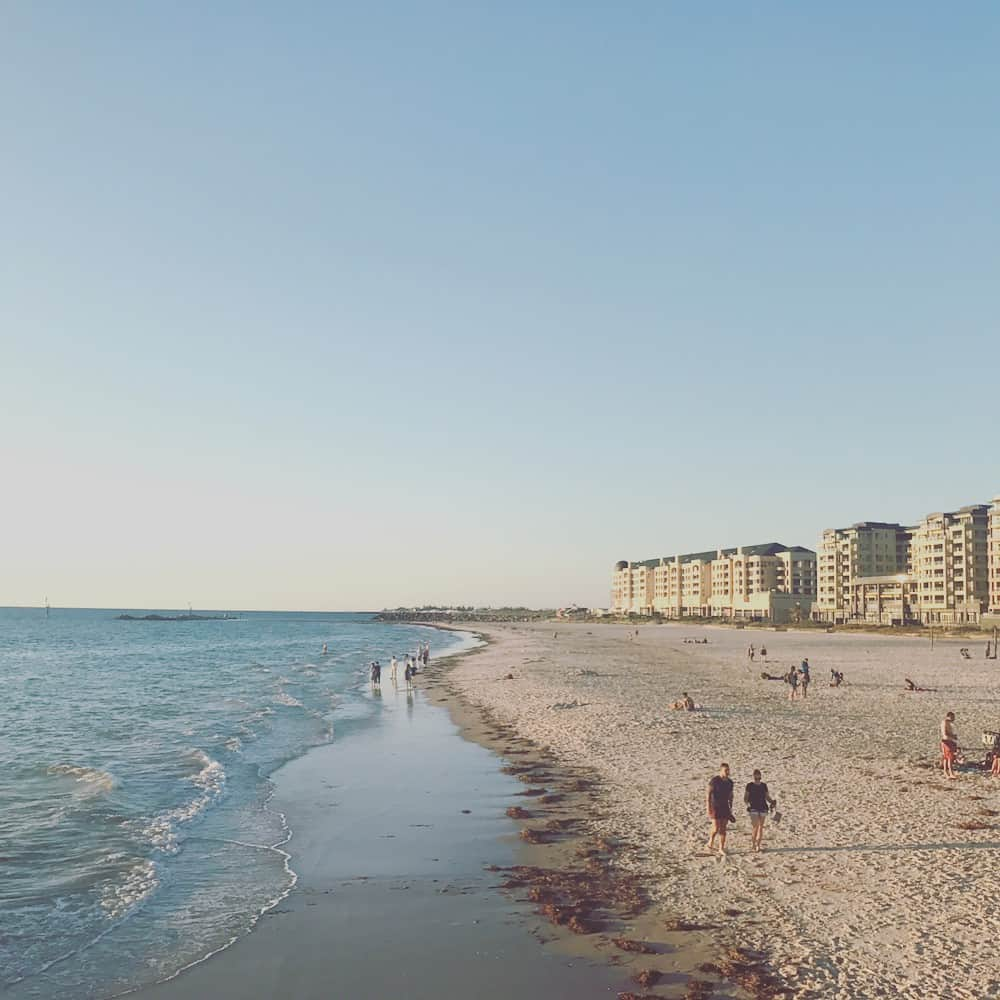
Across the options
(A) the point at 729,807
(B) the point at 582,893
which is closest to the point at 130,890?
(B) the point at 582,893

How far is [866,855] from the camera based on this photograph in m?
16.5

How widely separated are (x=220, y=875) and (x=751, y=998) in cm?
1078

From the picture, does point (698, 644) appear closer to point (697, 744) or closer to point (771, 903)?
point (697, 744)

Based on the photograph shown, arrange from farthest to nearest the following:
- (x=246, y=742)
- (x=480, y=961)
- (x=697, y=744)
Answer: (x=246, y=742), (x=697, y=744), (x=480, y=961)

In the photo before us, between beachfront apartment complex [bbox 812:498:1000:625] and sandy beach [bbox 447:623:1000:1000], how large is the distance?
319 feet

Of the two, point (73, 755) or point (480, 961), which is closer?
point (480, 961)

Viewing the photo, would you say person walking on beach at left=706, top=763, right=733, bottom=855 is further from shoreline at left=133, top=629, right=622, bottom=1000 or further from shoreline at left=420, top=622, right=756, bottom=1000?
shoreline at left=133, top=629, right=622, bottom=1000

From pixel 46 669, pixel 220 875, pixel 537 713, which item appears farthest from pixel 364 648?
pixel 220 875

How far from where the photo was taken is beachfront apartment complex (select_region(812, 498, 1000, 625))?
139 metres

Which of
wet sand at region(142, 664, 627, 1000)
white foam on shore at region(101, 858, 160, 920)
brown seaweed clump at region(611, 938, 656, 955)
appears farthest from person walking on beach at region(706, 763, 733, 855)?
white foam on shore at region(101, 858, 160, 920)

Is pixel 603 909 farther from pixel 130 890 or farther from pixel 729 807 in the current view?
pixel 130 890

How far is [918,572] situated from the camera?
156 metres

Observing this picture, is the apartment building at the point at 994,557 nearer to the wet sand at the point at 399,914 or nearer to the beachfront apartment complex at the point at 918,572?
the beachfront apartment complex at the point at 918,572

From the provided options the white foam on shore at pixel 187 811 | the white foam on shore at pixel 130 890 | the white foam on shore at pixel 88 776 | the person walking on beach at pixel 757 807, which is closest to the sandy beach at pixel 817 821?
the person walking on beach at pixel 757 807
